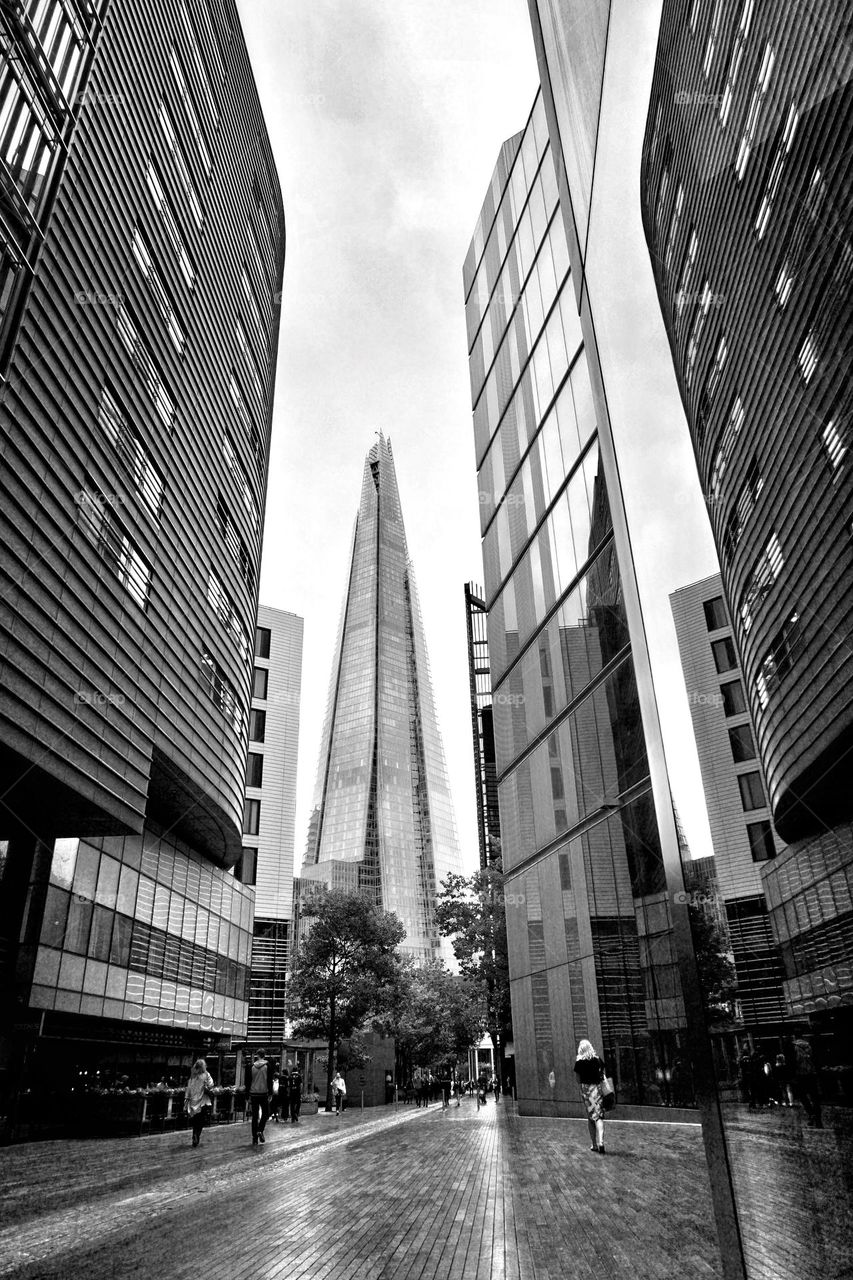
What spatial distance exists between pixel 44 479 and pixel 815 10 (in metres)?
14.8

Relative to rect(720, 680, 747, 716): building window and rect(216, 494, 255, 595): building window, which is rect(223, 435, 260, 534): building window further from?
rect(720, 680, 747, 716): building window

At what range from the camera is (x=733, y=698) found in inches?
74.7

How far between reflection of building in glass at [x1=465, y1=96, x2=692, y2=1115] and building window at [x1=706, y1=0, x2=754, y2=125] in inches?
298

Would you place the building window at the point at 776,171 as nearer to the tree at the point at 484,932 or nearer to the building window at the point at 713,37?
the building window at the point at 713,37

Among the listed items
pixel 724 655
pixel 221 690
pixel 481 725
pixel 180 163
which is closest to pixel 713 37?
pixel 724 655

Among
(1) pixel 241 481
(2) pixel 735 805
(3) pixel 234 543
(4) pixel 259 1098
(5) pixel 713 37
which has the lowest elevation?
(4) pixel 259 1098

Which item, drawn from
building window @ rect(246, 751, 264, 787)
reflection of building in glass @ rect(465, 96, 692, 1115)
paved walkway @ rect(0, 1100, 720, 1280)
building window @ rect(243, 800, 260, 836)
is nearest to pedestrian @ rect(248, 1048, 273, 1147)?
paved walkway @ rect(0, 1100, 720, 1280)

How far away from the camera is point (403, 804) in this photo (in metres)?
154

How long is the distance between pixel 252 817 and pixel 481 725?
3469cm

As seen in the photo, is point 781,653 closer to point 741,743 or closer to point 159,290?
point 741,743

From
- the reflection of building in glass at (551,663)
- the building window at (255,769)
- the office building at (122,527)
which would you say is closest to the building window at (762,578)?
the reflection of building in glass at (551,663)

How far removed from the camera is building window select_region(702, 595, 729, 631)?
2061mm

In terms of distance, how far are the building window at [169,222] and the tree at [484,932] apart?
26510mm

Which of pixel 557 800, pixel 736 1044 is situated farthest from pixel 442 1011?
pixel 736 1044
